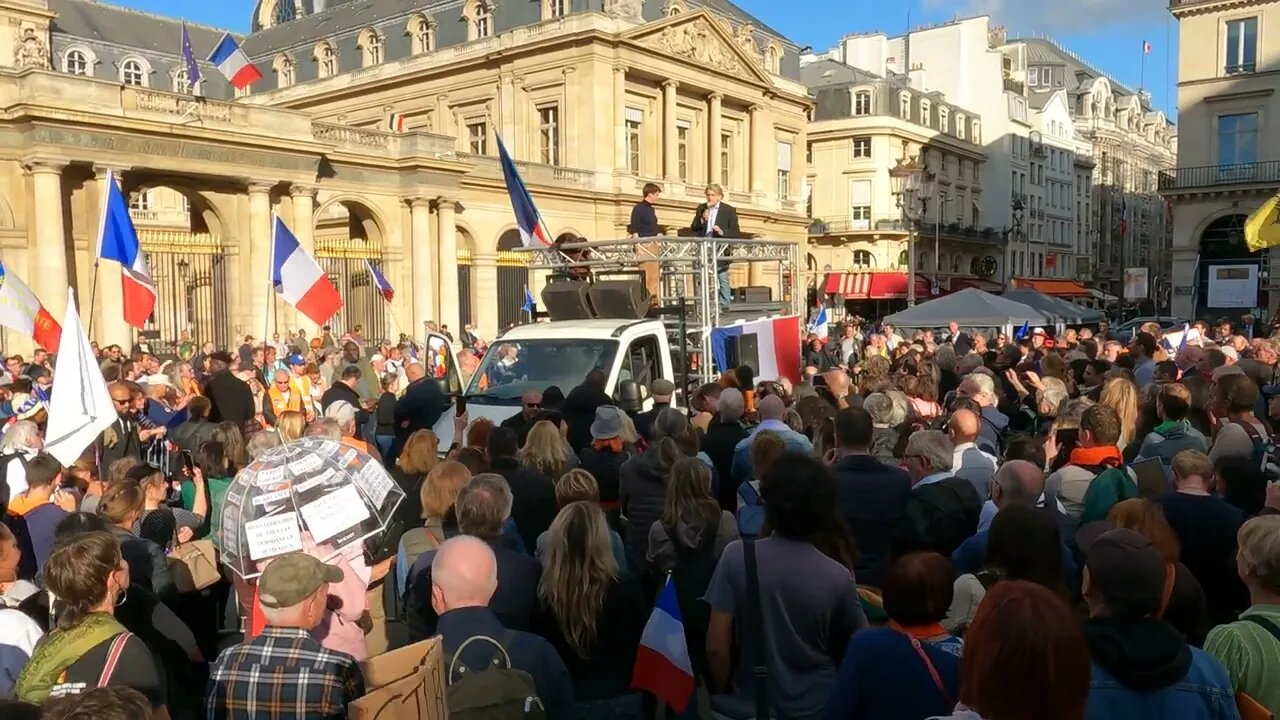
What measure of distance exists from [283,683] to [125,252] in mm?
9867

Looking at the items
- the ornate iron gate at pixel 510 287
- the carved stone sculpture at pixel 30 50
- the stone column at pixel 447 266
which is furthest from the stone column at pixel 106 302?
the carved stone sculpture at pixel 30 50

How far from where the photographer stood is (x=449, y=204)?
28562 millimetres

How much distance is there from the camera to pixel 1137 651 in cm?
270

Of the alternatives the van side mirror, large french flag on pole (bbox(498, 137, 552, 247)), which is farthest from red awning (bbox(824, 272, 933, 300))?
the van side mirror

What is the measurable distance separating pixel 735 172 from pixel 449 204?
57.7 ft

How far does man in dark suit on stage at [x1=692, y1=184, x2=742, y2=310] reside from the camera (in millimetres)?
12297

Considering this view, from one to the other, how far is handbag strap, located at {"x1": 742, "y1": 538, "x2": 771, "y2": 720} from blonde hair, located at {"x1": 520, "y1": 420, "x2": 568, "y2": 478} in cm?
246

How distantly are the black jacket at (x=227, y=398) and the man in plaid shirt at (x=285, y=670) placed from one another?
7.52 metres

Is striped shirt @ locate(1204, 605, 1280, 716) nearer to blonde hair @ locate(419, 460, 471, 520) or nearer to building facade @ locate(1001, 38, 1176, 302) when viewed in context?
blonde hair @ locate(419, 460, 471, 520)

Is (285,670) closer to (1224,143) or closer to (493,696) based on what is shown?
(493,696)

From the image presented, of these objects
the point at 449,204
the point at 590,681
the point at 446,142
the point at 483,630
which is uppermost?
the point at 446,142

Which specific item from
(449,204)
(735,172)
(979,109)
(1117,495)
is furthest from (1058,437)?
(979,109)

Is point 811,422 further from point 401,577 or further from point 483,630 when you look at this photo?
point 483,630

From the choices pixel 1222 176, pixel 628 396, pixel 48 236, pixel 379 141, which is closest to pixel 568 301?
pixel 628 396
